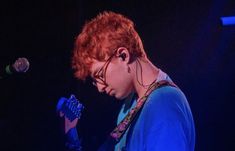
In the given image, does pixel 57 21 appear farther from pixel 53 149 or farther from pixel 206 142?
pixel 206 142

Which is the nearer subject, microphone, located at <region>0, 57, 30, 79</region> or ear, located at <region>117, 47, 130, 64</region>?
ear, located at <region>117, 47, 130, 64</region>

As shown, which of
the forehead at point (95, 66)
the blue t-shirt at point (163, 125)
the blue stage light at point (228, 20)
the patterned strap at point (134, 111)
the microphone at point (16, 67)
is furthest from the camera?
the blue stage light at point (228, 20)

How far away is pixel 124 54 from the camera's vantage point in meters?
1.55

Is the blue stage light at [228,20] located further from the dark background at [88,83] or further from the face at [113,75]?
the face at [113,75]

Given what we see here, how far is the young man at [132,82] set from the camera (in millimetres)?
1377

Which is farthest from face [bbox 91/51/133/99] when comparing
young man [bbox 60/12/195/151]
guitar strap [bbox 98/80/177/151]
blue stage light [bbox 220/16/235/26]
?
blue stage light [bbox 220/16/235/26]

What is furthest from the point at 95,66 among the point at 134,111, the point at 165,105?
the point at 165,105

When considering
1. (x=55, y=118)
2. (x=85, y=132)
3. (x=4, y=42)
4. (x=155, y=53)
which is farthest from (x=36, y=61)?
(x=155, y=53)

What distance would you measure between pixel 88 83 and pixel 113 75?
1370mm

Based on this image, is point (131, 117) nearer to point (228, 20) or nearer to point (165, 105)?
point (165, 105)

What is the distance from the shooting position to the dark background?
2695 millimetres

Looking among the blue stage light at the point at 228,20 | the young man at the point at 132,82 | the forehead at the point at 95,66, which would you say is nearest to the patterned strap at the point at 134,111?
the young man at the point at 132,82

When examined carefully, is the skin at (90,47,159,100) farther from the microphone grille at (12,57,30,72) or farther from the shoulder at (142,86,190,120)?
the microphone grille at (12,57,30,72)

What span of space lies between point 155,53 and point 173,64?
0.17 m
